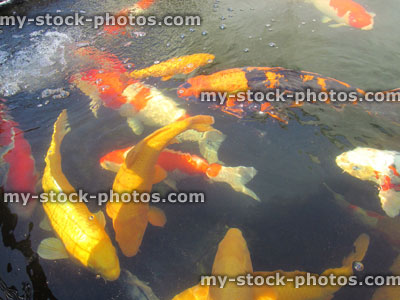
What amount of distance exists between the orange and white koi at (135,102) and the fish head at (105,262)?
5.47ft

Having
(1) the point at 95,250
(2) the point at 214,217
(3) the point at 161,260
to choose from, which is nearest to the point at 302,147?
(2) the point at 214,217

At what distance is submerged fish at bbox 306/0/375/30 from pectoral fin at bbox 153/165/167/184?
5125 mm

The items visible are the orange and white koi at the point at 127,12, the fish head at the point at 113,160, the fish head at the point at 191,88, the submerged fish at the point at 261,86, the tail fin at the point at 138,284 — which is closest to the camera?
the tail fin at the point at 138,284

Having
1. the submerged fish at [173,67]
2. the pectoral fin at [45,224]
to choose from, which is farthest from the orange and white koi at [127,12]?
the pectoral fin at [45,224]

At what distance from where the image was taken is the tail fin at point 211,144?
381 centimetres

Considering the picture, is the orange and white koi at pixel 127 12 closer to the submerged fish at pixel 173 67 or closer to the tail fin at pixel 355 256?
the submerged fish at pixel 173 67

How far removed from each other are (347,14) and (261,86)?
135 inches

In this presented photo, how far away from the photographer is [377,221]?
3115 millimetres

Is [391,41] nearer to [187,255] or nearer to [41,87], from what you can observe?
[187,255]

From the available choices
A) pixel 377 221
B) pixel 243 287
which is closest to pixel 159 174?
pixel 243 287

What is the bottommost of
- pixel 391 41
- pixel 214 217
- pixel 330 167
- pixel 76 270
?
pixel 76 270

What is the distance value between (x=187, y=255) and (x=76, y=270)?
1127 mm

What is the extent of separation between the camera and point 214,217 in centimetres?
325

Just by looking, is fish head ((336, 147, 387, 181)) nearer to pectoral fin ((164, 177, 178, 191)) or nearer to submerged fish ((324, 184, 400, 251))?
submerged fish ((324, 184, 400, 251))
